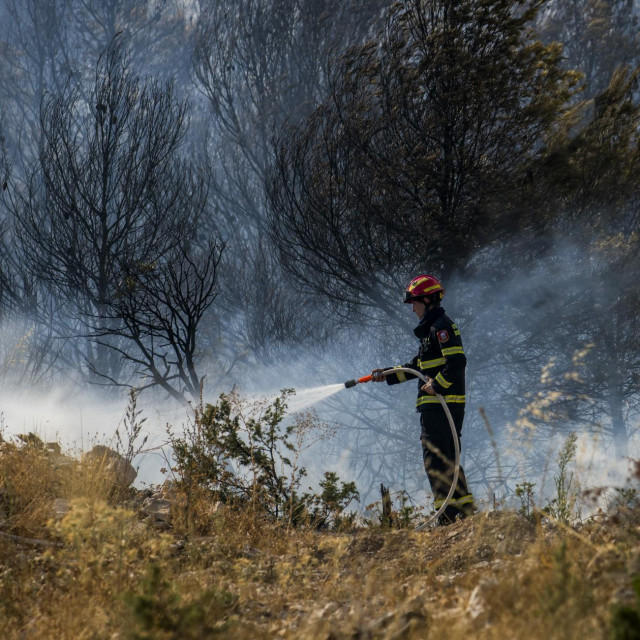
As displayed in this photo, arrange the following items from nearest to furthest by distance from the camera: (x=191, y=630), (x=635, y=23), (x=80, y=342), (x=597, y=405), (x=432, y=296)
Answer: (x=191, y=630), (x=432, y=296), (x=597, y=405), (x=635, y=23), (x=80, y=342)

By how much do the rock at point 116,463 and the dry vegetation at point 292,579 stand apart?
408mm

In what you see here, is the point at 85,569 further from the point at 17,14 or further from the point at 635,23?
the point at 17,14

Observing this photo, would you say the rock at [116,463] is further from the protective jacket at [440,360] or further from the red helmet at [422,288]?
the red helmet at [422,288]

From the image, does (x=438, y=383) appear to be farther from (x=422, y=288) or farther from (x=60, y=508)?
(x=60, y=508)

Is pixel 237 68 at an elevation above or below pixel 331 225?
above

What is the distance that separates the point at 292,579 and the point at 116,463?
241 centimetres

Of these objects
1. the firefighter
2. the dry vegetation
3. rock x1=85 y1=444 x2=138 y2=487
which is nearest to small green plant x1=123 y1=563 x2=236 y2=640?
the dry vegetation

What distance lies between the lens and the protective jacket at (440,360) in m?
5.09

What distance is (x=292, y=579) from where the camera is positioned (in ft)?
10.8

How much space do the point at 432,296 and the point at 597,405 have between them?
6.99 m

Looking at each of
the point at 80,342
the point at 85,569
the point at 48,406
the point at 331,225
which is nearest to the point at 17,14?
the point at 80,342

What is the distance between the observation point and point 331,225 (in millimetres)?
9133

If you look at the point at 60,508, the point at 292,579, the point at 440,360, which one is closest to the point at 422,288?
the point at 440,360

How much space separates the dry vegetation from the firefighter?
69 cm
